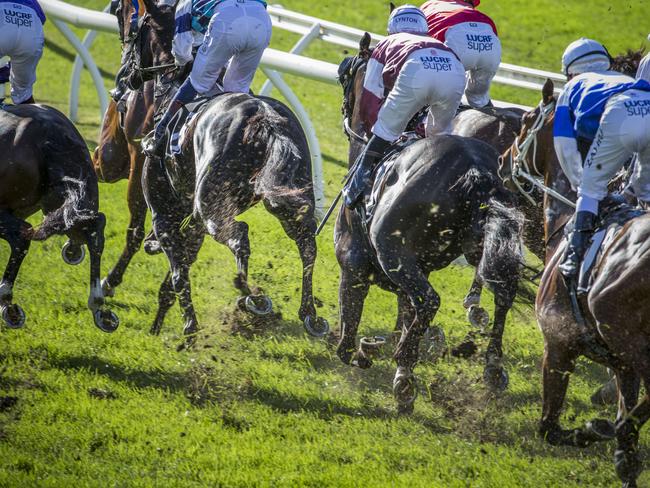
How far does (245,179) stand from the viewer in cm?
665

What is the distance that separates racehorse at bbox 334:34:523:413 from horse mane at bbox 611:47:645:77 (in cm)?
161

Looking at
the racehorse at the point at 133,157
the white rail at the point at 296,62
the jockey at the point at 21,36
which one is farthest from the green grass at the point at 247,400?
the jockey at the point at 21,36

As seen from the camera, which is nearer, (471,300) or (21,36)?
(21,36)

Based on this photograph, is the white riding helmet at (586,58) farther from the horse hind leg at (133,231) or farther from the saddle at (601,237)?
the horse hind leg at (133,231)

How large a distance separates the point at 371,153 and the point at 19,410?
266 centimetres

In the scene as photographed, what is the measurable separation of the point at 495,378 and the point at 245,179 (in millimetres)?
2156

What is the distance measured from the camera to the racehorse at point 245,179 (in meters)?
6.50

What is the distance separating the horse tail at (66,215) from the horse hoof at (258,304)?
134 centimetres

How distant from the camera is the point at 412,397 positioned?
595cm

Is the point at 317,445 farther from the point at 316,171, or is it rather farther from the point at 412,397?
the point at 316,171

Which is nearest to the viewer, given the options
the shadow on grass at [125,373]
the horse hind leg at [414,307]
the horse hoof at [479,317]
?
the horse hind leg at [414,307]

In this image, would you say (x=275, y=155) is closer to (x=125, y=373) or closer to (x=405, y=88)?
(x=405, y=88)

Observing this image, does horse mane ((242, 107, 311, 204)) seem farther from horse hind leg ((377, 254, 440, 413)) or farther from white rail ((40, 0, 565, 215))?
white rail ((40, 0, 565, 215))

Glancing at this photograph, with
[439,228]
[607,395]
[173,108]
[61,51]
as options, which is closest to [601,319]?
[439,228]
